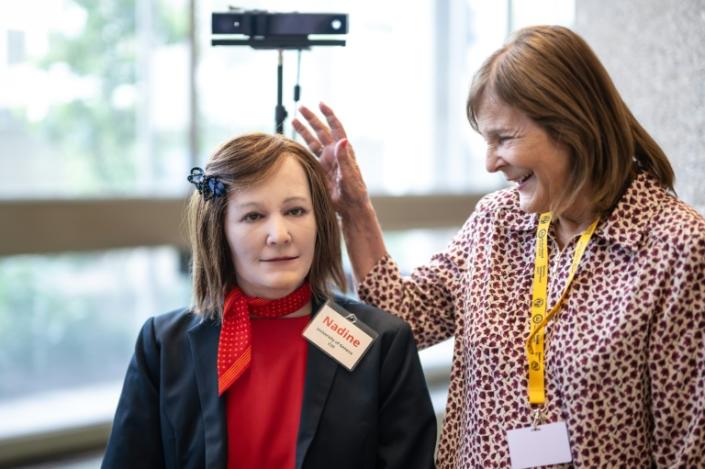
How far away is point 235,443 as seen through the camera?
1721 millimetres

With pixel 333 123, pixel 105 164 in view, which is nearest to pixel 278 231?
pixel 333 123

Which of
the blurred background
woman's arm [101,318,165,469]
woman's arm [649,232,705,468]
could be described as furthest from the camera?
the blurred background

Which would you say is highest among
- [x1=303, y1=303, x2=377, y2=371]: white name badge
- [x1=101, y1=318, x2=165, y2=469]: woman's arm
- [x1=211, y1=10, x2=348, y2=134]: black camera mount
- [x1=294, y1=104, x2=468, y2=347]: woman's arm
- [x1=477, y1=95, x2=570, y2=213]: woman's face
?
[x1=211, y1=10, x2=348, y2=134]: black camera mount

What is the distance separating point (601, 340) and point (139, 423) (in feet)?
3.45

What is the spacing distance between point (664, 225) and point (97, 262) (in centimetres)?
327

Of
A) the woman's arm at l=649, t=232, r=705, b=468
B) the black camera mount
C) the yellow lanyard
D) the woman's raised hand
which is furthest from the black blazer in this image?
the black camera mount

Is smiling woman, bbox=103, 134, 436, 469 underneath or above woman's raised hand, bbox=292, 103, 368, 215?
underneath

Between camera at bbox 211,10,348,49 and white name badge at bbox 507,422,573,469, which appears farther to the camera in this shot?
camera at bbox 211,10,348,49

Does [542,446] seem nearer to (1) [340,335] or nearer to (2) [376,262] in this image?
(1) [340,335]

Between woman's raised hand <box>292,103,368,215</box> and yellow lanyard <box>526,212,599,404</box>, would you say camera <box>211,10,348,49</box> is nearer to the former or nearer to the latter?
woman's raised hand <box>292,103,368,215</box>

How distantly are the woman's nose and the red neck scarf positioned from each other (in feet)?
0.59

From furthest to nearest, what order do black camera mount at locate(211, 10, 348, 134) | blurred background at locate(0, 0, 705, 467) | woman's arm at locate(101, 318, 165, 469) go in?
blurred background at locate(0, 0, 705, 467) < black camera mount at locate(211, 10, 348, 134) < woman's arm at locate(101, 318, 165, 469)

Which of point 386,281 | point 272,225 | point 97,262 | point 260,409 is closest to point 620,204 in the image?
point 386,281

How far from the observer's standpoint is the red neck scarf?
175 centimetres
